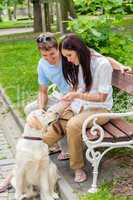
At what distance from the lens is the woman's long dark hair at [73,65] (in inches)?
209

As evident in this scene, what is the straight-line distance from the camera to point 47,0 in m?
21.5

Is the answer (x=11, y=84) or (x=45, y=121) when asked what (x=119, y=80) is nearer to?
(x=45, y=121)

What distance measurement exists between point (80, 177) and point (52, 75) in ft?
3.81

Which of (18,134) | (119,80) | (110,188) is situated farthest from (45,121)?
(18,134)

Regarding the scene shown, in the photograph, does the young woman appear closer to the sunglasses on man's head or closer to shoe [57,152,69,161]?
the sunglasses on man's head

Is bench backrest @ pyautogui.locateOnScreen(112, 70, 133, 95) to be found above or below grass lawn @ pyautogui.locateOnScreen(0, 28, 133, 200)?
above

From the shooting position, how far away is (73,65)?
→ 223 inches

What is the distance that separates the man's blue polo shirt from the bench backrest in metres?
0.57

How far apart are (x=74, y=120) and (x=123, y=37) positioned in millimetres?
3240

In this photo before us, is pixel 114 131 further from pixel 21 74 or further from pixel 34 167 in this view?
pixel 21 74

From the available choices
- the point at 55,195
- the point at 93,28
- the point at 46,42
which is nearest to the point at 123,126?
the point at 55,195

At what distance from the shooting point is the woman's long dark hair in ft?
17.4

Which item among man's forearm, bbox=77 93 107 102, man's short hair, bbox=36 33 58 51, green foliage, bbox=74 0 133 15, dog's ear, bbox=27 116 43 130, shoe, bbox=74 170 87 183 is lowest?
shoe, bbox=74 170 87 183

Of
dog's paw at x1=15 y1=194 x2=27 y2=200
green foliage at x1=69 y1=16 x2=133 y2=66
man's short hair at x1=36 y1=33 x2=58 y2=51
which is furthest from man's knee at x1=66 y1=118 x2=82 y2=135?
green foliage at x1=69 y1=16 x2=133 y2=66
